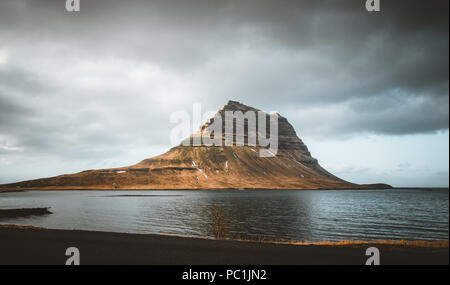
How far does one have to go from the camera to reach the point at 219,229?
37625 mm

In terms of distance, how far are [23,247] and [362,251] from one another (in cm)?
2707

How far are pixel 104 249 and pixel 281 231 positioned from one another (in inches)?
1037

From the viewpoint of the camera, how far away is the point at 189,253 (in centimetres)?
1831

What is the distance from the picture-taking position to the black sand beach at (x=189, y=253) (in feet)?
53.6

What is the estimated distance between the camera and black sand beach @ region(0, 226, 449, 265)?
16.3 meters
